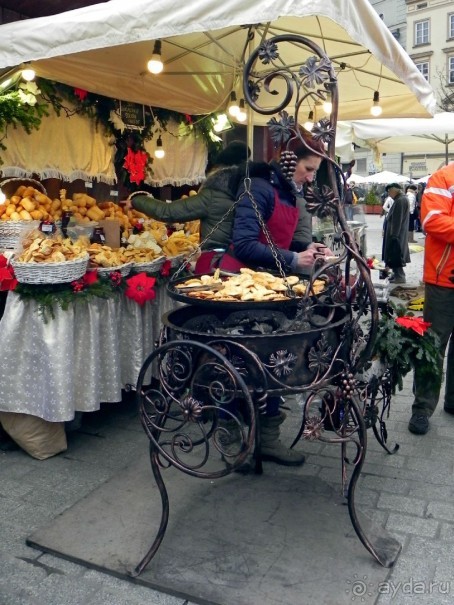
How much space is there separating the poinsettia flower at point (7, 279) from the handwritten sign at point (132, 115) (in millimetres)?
2269

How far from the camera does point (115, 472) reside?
3789 millimetres

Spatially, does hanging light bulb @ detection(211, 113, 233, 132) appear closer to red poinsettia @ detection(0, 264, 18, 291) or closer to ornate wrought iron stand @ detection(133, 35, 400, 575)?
red poinsettia @ detection(0, 264, 18, 291)

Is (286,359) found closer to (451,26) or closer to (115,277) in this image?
(115,277)

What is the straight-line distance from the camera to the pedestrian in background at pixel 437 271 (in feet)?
13.6

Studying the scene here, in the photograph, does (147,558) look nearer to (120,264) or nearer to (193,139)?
(120,264)

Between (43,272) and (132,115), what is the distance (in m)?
2.50

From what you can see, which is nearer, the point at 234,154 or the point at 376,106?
the point at 234,154

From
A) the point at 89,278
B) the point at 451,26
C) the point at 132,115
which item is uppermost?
the point at 451,26

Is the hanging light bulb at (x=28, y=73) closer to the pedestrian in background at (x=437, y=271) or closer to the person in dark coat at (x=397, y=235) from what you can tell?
the pedestrian in background at (x=437, y=271)

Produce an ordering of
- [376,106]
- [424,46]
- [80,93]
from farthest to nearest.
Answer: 1. [424,46]
2. [376,106]
3. [80,93]

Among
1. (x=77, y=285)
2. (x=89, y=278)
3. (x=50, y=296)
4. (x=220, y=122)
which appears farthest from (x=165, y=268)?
(x=220, y=122)

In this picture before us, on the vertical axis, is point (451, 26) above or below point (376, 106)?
above

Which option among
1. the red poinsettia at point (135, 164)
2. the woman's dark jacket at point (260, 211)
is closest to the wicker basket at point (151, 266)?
the woman's dark jacket at point (260, 211)

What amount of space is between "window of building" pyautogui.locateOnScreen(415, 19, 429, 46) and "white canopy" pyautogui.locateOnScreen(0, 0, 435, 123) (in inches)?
1844
